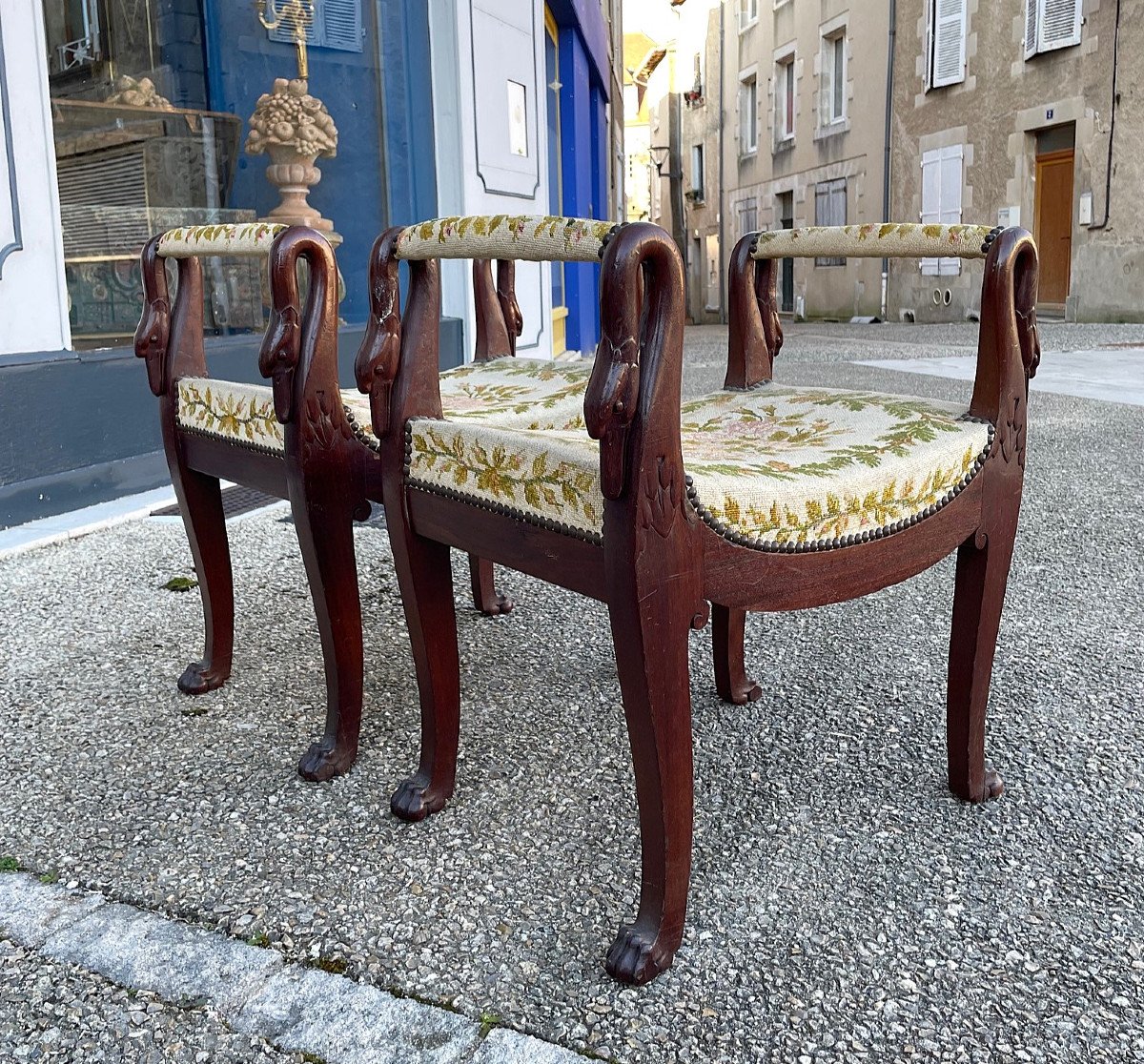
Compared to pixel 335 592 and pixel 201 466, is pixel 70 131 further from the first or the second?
pixel 335 592

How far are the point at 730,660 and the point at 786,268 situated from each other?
19.1 meters

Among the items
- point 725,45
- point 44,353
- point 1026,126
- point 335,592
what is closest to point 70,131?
point 44,353

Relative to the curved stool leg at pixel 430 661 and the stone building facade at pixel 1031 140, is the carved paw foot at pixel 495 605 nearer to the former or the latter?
the curved stool leg at pixel 430 661

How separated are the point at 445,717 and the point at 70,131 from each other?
3098 mm

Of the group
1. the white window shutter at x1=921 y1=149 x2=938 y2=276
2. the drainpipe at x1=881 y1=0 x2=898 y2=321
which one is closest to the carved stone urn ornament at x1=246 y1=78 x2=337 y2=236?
the white window shutter at x1=921 y1=149 x2=938 y2=276

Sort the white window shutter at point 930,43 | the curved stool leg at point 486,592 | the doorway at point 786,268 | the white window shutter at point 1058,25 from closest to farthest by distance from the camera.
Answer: the curved stool leg at point 486,592 → the white window shutter at point 1058,25 → the white window shutter at point 930,43 → the doorway at point 786,268

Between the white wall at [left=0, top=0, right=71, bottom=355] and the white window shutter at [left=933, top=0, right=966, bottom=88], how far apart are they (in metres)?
13.7

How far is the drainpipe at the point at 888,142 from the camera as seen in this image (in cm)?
1589

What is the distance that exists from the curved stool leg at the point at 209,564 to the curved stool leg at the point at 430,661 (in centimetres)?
65

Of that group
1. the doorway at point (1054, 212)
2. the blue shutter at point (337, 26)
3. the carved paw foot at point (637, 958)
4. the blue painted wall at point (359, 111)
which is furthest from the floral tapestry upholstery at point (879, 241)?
the doorway at point (1054, 212)

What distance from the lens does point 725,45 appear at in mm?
22344

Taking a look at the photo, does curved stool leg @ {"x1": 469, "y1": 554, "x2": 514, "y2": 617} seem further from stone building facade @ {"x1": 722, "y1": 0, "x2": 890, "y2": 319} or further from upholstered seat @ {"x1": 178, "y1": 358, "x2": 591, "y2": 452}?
stone building facade @ {"x1": 722, "y1": 0, "x2": 890, "y2": 319}

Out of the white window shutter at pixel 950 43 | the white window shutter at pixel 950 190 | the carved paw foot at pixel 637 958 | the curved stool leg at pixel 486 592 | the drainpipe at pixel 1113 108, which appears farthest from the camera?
the white window shutter at pixel 950 190

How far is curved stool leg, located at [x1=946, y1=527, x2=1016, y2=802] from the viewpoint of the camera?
5.31 feet
